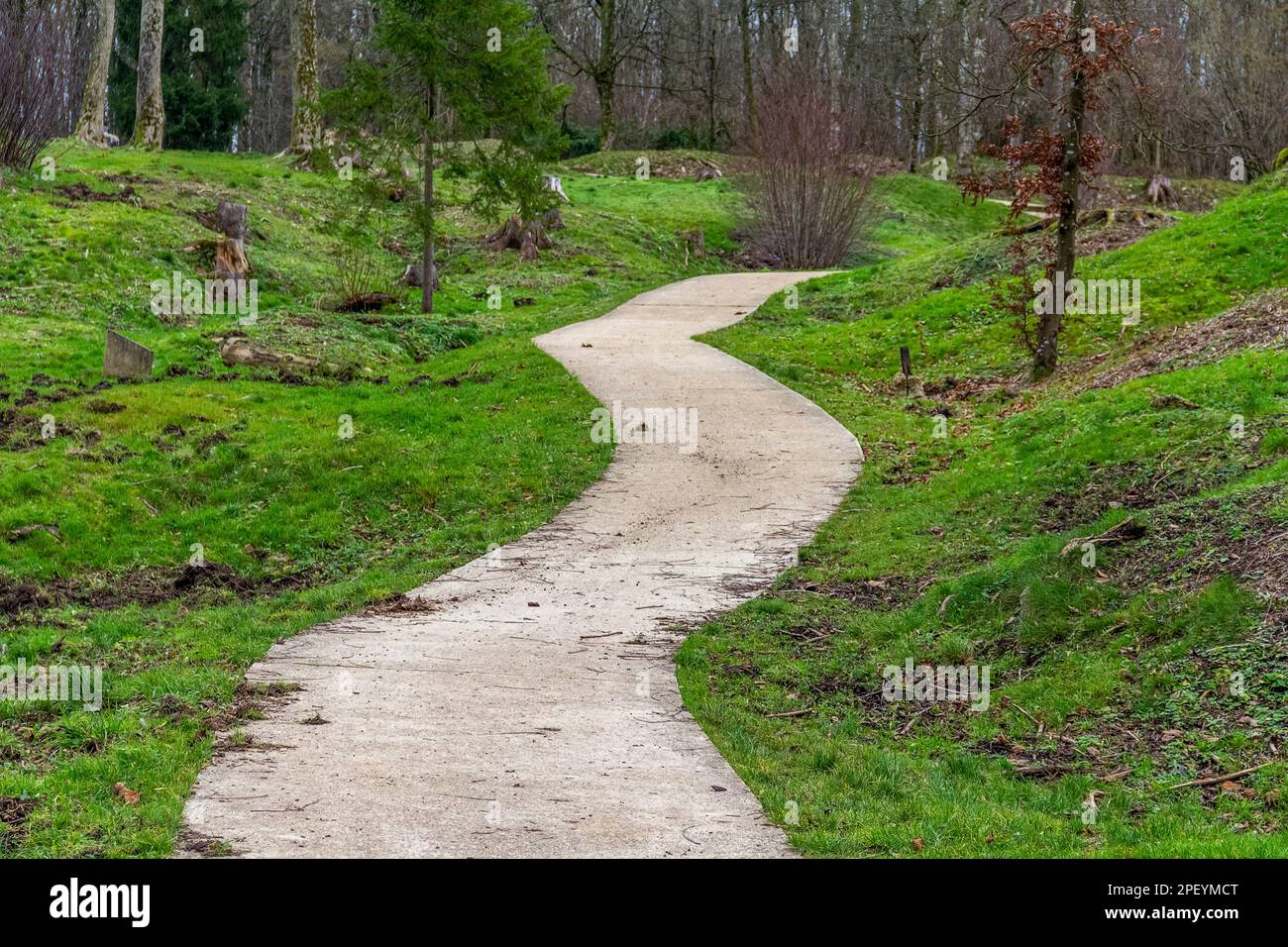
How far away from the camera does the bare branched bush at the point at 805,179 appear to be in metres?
31.7

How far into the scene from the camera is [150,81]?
3481 cm

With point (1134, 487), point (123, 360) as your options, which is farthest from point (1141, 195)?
point (123, 360)

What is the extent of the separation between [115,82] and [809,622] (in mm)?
43023

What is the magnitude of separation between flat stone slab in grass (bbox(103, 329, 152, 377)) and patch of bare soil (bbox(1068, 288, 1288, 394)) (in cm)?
1210

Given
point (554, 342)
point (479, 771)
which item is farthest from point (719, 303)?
point (479, 771)

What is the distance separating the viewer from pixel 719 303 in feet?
88.3

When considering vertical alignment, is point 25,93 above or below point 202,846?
above

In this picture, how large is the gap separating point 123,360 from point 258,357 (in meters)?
1.99

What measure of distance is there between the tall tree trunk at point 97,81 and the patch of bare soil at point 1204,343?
2785 centimetres

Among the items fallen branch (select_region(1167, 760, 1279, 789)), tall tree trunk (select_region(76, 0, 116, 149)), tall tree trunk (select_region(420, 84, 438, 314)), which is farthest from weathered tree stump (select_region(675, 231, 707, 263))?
fallen branch (select_region(1167, 760, 1279, 789))

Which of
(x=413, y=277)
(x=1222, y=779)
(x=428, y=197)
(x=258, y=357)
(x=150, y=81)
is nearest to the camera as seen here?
(x=1222, y=779)

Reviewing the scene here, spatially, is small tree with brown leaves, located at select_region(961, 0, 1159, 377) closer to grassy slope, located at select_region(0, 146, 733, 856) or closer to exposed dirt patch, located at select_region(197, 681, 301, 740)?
grassy slope, located at select_region(0, 146, 733, 856)

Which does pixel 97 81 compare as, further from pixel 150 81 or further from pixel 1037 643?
pixel 1037 643

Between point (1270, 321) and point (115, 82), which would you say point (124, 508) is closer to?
point (1270, 321)
